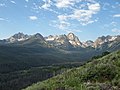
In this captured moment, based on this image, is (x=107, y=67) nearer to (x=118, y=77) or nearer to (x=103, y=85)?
(x=118, y=77)

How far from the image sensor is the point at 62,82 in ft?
75.8

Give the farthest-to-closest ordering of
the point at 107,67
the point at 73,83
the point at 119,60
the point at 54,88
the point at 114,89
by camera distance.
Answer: the point at 119,60 < the point at 107,67 < the point at 73,83 < the point at 54,88 < the point at 114,89

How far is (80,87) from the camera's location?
20359mm

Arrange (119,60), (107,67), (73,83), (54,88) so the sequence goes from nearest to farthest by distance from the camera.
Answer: (54,88) < (73,83) < (107,67) < (119,60)

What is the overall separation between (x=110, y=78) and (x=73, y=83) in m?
3.06

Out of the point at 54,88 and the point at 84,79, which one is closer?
the point at 54,88

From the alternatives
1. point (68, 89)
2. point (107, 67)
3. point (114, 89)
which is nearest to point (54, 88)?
point (68, 89)

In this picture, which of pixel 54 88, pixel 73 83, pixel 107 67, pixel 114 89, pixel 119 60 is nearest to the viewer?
pixel 114 89

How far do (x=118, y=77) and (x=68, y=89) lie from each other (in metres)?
4.86

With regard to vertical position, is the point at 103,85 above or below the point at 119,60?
below

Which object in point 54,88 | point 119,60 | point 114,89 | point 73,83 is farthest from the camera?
point 119,60

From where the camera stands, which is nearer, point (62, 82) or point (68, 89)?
point (68, 89)

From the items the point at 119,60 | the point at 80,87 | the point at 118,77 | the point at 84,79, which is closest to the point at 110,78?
the point at 118,77

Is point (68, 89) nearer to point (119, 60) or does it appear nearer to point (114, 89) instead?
point (114, 89)
